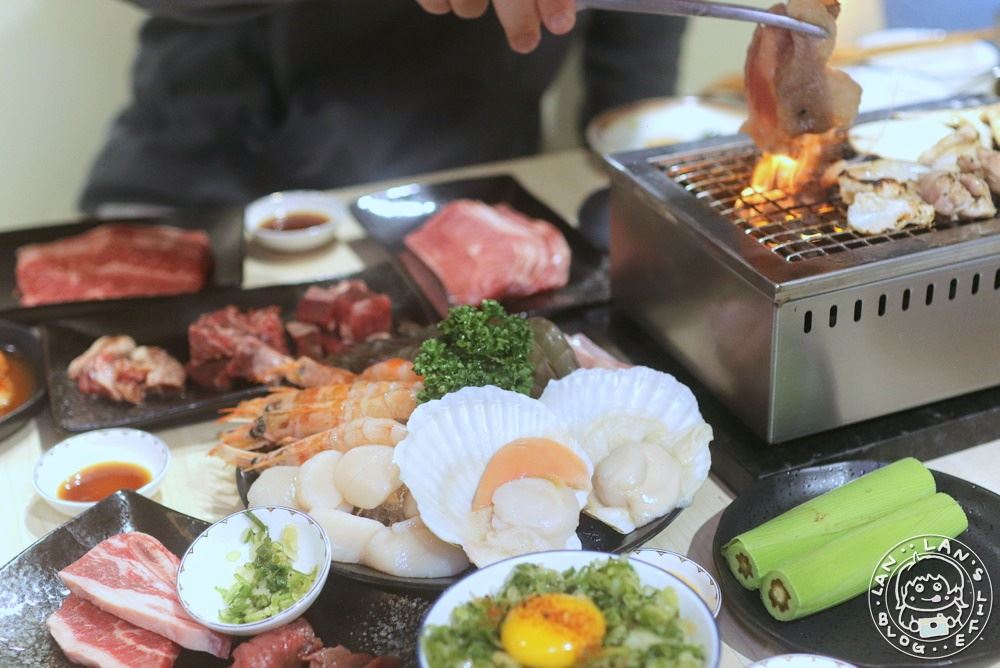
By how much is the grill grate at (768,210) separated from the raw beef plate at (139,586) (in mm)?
1197

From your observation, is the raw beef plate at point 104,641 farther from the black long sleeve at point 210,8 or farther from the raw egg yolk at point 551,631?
the black long sleeve at point 210,8

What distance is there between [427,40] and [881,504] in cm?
250

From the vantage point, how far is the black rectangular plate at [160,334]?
7.18ft

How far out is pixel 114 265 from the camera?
2.80m

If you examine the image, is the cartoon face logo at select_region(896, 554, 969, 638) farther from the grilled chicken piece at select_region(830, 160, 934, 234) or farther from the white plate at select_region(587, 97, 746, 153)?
the white plate at select_region(587, 97, 746, 153)

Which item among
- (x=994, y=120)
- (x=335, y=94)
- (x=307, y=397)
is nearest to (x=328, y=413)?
(x=307, y=397)

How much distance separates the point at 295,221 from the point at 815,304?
70.2 inches

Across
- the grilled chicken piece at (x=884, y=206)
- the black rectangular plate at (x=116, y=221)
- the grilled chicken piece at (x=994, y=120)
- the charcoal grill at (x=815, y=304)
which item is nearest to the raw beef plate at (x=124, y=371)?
the black rectangular plate at (x=116, y=221)

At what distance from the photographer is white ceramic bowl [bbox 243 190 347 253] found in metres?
2.94

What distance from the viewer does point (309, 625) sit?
1.62 meters

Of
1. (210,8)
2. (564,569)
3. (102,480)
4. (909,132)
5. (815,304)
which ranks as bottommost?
(102,480)

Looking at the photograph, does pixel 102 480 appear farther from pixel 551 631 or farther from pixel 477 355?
pixel 551 631

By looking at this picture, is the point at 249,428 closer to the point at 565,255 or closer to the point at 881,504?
the point at 565,255

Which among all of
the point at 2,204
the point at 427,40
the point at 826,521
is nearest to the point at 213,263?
the point at 427,40
